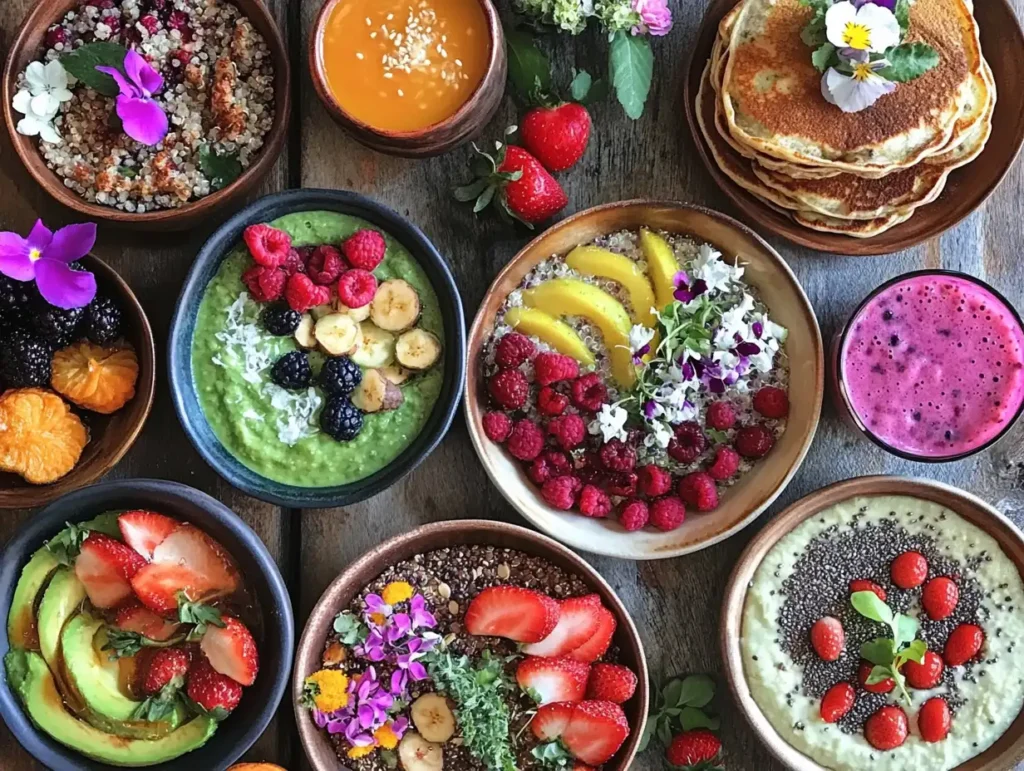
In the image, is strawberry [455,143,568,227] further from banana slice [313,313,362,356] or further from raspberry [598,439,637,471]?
raspberry [598,439,637,471]

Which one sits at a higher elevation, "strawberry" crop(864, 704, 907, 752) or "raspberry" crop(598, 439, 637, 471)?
"raspberry" crop(598, 439, 637, 471)

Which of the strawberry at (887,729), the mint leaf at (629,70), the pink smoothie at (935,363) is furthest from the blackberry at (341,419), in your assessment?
the strawberry at (887,729)

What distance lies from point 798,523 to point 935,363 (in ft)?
1.50

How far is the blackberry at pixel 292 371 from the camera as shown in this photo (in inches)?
A: 80.9

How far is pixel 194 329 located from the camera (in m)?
2.12

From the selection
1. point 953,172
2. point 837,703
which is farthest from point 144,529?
point 953,172

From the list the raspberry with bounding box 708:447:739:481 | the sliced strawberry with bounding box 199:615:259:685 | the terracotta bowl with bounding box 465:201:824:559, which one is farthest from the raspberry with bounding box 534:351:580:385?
the sliced strawberry with bounding box 199:615:259:685

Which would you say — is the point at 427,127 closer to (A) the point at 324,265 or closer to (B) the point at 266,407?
(A) the point at 324,265

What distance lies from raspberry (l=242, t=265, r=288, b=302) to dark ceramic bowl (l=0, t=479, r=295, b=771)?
432 millimetres

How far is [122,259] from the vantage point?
7.54 ft

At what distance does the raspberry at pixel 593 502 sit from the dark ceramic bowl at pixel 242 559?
2.19 feet

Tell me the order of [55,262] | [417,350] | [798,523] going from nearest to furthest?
[55,262], [417,350], [798,523]

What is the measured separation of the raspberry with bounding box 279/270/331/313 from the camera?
81.0 inches

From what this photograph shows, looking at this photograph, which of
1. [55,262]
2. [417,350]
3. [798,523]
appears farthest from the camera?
[798,523]
